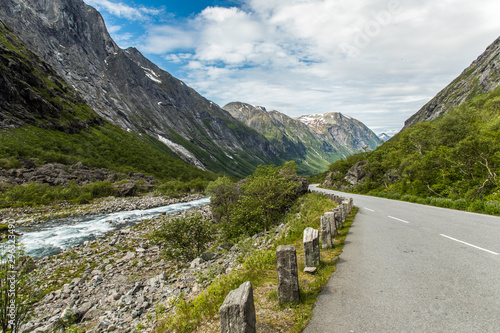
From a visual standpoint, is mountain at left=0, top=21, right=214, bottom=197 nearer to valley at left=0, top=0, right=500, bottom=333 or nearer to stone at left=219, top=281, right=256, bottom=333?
valley at left=0, top=0, right=500, bottom=333

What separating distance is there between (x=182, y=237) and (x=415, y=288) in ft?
50.6

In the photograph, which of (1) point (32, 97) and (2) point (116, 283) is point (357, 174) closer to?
(2) point (116, 283)

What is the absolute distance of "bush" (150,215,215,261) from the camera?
56.6 feet

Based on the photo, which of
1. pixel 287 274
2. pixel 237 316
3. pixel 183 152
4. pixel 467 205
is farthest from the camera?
pixel 183 152

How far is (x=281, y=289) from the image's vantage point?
4.84 metres

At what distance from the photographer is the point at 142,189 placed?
2734 inches

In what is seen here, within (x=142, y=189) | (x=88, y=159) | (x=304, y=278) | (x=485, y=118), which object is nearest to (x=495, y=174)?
(x=485, y=118)

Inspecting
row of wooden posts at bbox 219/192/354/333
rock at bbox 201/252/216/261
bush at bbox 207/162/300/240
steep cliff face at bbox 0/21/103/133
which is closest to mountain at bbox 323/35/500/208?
bush at bbox 207/162/300/240

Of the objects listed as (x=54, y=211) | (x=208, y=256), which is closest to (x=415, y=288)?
(x=208, y=256)

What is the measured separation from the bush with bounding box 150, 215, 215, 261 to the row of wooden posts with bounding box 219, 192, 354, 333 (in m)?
11.9

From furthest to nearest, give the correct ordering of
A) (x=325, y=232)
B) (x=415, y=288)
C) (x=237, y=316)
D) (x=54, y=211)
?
(x=54, y=211) → (x=325, y=232) → (x=415, y=288) → (x=237, y=316)

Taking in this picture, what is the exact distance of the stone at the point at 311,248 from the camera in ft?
21.1

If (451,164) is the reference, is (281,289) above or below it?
below

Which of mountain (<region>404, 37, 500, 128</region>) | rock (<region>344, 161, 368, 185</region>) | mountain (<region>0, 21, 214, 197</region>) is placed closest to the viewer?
mountain (<region>0, 21, 214, 197</region>)
